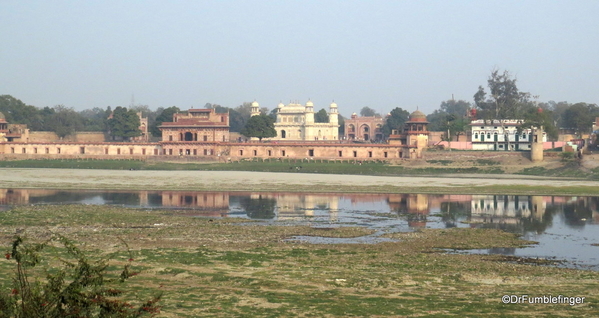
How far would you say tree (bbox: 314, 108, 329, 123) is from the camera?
14862 cm

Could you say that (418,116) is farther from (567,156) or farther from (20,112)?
(20,112)

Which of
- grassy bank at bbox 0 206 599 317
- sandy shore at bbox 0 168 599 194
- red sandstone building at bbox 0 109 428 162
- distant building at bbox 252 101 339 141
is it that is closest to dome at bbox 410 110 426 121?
red sandstone building at bbox 0 109 428 162

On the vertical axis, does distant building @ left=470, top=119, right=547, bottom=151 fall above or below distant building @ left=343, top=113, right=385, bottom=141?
below

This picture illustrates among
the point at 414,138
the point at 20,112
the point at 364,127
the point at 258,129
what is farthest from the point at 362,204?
the point at 364,127

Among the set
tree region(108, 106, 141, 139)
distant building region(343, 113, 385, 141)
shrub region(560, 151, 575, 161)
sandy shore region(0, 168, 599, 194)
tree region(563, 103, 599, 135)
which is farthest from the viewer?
distant building region(343, 113, 385, 141)

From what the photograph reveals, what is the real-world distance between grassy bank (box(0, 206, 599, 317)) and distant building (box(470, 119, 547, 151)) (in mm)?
52969

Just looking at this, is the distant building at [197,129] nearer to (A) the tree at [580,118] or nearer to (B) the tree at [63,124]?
(B) the tree at [63,124]

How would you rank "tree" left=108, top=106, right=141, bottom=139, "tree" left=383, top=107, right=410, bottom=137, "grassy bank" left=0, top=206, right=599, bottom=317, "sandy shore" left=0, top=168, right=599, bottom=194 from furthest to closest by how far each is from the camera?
1. "tree" left=383, top=107, right=410, bottom=137
2. "tree" left=108, top=106, right=141, bottom=139
3. "sandy shore" left=0, top=168, right=599, bottom=194
4. "grassy bank" left=0, top=206, right=599, bottom=317

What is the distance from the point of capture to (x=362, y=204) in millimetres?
44188

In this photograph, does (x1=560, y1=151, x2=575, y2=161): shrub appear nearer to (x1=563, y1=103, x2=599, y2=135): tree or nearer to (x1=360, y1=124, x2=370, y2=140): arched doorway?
(x1=563, y1=103, x2=599, y2=135): tree

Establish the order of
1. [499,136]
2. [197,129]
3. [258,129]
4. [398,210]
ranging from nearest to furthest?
[398,210]
[499,136]
[197,129]
[258,129]

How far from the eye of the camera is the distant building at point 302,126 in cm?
11344

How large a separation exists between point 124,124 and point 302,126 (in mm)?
28898

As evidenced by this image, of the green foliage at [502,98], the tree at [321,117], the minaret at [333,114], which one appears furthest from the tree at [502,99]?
the tree at [321,117]
